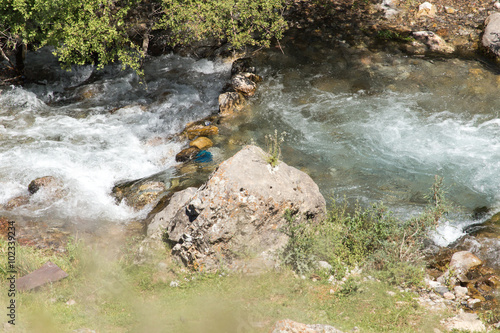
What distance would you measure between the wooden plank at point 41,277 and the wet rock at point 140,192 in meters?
2.78

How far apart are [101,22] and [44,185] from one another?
16.4ft

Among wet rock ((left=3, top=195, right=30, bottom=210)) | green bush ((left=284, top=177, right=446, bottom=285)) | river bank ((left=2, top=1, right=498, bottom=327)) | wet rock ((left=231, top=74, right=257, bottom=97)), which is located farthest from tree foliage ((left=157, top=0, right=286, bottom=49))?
green bush ((left=284, top=177, right=446, bottom=285))

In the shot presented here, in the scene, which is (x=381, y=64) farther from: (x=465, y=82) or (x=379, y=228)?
(x=379, y=228)

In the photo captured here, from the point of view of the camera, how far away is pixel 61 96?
14750 mm

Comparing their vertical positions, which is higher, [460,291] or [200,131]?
[460,291]

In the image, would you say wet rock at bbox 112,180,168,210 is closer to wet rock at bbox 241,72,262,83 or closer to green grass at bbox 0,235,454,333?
green grass at bbox 0,235,454,333

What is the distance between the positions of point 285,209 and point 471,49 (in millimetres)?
11928

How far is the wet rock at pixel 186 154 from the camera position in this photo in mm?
11578

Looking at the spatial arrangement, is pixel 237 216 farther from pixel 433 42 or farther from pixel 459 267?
pixel 433 42

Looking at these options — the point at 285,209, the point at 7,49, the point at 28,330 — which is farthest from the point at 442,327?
the point at 7,49

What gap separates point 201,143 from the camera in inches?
475

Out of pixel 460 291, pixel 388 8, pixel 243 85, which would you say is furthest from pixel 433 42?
pixel 460 291

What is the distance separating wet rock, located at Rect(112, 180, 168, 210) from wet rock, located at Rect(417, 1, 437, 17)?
43.7 ft

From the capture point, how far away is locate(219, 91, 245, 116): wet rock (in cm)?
1357
